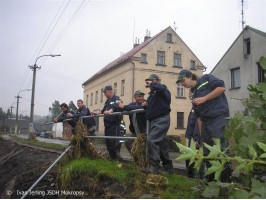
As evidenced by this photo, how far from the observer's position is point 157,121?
3859 millimetres

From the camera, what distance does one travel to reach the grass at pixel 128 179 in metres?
2.83

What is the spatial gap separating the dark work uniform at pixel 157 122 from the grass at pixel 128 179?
1.09 ft

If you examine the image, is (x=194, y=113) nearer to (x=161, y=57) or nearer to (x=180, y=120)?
(x=180, y=120)

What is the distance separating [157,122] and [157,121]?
0.02m

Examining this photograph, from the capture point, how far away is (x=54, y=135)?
51531 mm

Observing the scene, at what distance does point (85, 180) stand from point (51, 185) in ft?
2.41


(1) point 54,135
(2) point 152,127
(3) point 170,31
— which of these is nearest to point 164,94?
(2) point 152,127

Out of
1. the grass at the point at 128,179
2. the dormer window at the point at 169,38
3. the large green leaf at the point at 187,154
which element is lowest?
the grass at the point at 128,179

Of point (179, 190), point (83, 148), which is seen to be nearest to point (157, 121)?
point (179, 190)

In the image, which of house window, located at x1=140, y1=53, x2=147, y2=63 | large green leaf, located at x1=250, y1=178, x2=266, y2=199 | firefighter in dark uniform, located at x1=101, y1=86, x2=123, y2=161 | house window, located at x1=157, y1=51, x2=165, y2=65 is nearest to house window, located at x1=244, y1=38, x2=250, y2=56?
house window, located at x1=157, y1=51, x2=165, y2=65

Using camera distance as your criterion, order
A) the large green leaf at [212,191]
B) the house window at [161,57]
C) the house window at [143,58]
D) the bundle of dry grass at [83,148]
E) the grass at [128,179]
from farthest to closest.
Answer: the house window at [161,57]
the house window at [143,58]
the bundle of dry grass at [83,148]
the grass at [128,179]
the large green leaf at [212,191]

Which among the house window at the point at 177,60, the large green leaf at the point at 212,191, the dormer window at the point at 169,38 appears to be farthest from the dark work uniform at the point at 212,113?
the dormer window at the point at 169,38

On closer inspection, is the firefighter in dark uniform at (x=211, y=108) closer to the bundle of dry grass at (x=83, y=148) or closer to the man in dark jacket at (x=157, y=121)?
the man in dark jacket at (x=157, y=121)

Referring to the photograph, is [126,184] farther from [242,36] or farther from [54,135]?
[54,135]
